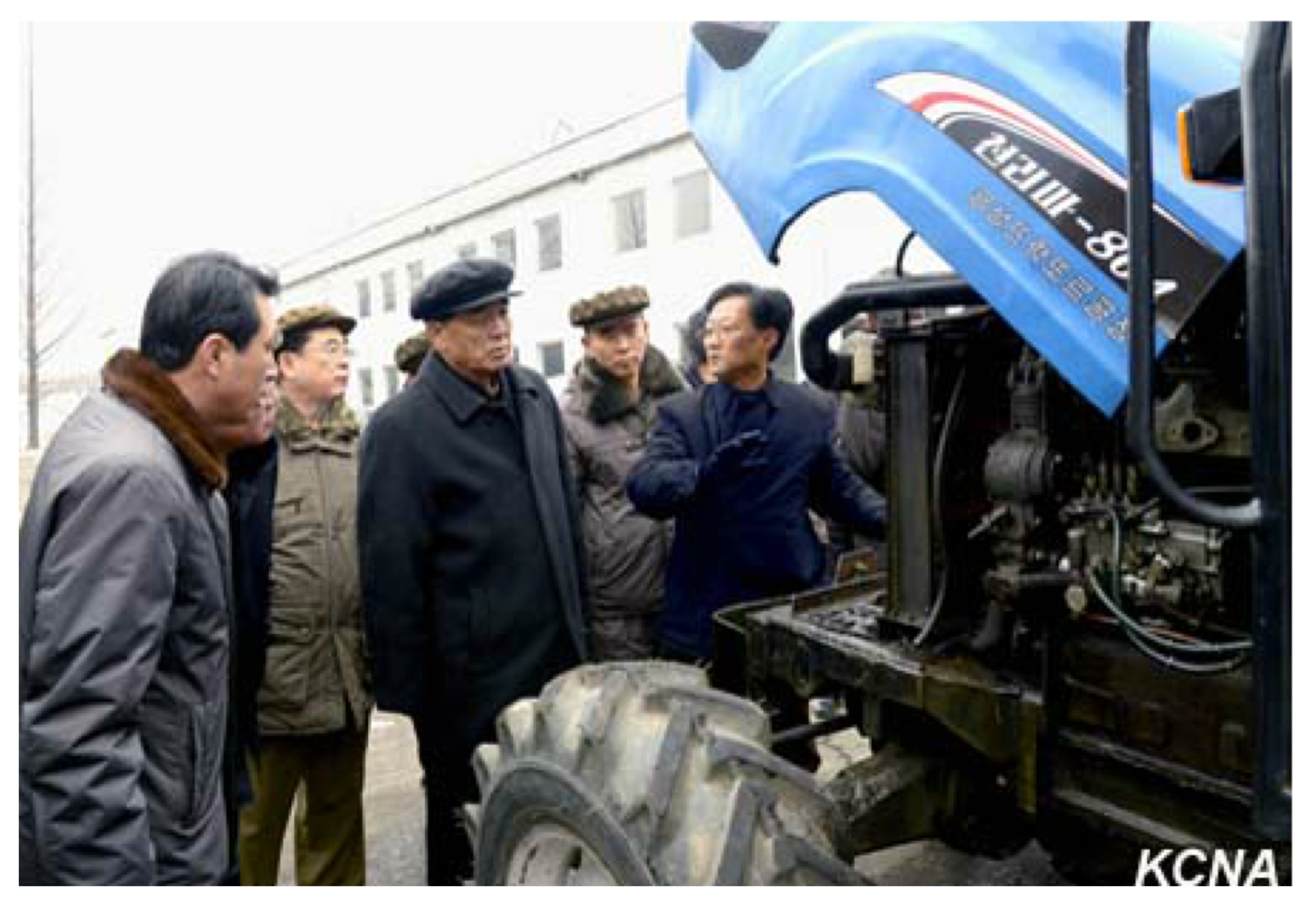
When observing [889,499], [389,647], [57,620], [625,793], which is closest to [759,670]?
[889,499]

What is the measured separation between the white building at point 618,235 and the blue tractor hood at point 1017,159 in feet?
21.5

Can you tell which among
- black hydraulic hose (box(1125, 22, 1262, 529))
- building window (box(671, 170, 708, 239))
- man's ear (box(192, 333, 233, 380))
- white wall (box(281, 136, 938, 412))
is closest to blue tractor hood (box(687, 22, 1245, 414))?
black hydraulic hose (box(1125, 22, 1262, 529))

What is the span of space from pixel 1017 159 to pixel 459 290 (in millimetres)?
1812

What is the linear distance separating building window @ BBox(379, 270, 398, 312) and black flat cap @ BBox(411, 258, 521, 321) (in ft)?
85.1

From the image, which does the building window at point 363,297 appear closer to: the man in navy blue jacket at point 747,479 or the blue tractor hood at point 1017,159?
the man in navy blue jacket at point 747,479

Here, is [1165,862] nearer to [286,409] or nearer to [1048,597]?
[1048,597]

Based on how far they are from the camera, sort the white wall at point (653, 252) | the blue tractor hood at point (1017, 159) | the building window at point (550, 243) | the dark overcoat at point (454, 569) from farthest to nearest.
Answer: the building window at point (550, 243), the white wall at point (653, 252), the dark overcoat at point (454, 569), the blue tractor hood at point (1017, 159)

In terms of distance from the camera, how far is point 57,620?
1710 mm

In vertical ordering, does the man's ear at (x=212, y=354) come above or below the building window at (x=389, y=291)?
below

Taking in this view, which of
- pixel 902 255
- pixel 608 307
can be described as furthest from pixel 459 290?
pixel 902 255

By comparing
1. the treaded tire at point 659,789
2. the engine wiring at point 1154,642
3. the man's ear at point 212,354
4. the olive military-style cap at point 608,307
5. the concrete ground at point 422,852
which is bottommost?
the concrete ground at point 422,852

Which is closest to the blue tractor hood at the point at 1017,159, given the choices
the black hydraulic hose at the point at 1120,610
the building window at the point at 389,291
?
the black hydraulic hose at the point at 1120,610

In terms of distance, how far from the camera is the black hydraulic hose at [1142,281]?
4.47ft

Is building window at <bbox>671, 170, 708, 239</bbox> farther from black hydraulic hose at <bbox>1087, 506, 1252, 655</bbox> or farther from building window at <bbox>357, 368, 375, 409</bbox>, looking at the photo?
building window at <bbox>357, 368, 375, 409</bbox>
